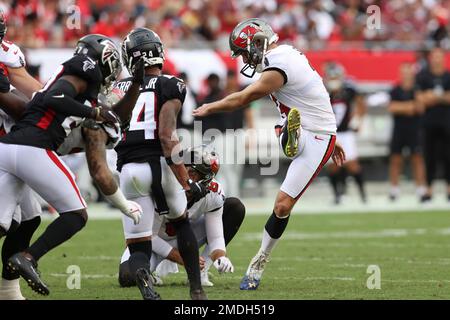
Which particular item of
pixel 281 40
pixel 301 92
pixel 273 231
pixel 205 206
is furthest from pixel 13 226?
pixel 281 40

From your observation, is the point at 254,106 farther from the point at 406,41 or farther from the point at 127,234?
the point at 127,234

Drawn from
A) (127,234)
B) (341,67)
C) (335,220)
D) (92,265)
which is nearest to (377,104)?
(341,67)

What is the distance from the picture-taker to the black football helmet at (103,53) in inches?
226

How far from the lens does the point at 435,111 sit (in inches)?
550

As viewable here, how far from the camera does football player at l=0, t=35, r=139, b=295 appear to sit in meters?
5.48

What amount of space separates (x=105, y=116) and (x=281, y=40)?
10728 millimetres

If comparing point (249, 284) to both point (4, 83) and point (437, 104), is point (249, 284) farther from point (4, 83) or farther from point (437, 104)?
point (437, 104)

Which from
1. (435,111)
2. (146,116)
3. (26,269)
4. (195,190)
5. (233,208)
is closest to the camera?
(26,269)

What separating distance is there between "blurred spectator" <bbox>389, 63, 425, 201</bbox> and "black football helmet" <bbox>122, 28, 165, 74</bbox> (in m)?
8.50

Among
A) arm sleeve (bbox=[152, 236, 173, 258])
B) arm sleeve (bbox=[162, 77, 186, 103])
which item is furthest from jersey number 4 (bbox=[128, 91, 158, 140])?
arm sleeve (bbox=[152, 236, 173, 258])

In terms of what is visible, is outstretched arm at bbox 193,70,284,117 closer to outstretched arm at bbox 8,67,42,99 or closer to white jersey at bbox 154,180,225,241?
white jersey at bbox 154,180,225,241

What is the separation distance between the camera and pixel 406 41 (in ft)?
53.7
